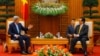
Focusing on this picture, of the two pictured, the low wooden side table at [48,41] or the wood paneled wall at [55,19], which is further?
the wood paneled wall at [55,19]

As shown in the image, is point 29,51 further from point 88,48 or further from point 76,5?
point 76,5

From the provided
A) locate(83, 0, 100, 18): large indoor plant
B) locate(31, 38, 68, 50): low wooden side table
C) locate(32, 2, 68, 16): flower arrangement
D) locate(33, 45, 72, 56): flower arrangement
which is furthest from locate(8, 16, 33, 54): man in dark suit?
locate(33, 45, 72, 56): flower arrangement

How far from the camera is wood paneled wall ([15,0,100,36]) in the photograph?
13.0 m

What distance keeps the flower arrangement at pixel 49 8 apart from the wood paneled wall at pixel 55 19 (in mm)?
467

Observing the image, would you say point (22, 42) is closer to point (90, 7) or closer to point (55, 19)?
point (55, 19)

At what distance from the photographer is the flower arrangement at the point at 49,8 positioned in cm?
1252

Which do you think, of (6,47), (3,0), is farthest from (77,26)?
(3,0)

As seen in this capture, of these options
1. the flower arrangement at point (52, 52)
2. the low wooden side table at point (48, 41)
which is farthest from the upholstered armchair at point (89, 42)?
the flower arrangement at point (52, 52)

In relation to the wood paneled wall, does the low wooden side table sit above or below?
below

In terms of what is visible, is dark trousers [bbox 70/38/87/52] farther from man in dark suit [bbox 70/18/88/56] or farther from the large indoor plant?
the large indoor plant

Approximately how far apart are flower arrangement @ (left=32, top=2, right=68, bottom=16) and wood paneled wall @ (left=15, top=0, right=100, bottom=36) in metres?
0.47

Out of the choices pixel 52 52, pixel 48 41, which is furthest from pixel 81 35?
pixel 52 52

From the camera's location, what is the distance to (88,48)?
10.9 metres

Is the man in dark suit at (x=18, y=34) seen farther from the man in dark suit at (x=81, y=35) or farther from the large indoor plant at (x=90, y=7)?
the large indoor plant at (x=90, y=7)
